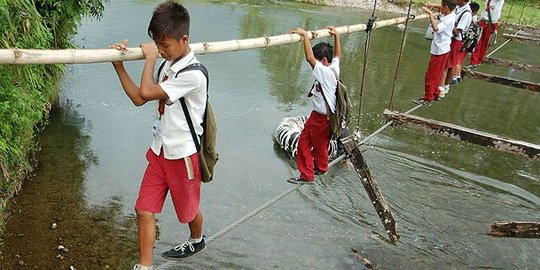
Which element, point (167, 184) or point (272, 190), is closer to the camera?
point (167, 184)

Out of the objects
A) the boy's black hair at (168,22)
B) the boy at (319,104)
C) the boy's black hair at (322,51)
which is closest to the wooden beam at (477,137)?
the boy at (319,104)

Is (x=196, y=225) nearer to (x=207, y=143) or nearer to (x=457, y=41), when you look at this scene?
(x=207, y=143)

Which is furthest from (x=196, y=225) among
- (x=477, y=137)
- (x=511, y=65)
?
(x=511, y=65)

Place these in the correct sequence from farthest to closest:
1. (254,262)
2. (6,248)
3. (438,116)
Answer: (438,116)
(254,262)
(6,248)

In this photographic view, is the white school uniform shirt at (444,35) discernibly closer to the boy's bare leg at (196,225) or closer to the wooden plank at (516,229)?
the wooden plank at (516,229)

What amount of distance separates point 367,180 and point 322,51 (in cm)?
122

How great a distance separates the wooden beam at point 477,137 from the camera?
472 centimetres

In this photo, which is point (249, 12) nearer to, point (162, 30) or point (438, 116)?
point (438, 116)

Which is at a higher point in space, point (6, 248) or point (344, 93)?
point (344, 93)

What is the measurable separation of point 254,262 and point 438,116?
6.40 metres

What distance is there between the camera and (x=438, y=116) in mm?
10219

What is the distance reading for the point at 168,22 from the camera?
2.35 metres

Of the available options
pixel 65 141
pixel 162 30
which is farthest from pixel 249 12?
A: pixel 162 30

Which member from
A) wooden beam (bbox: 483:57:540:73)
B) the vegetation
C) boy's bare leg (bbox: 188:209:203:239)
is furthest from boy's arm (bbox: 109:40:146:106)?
wooden beam (bbox: 483:57:540:73)
